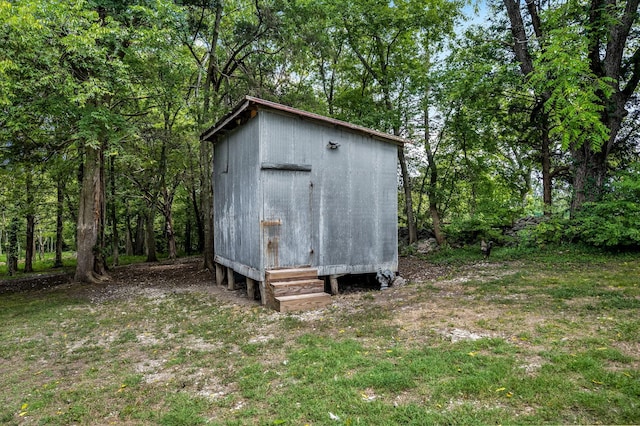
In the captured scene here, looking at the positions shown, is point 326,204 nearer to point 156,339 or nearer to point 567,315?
point 156,339

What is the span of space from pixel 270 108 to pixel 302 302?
3.79m

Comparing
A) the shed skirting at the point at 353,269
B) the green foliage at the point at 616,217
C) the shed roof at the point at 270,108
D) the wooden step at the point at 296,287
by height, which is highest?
the shed roof at the point at 270,108

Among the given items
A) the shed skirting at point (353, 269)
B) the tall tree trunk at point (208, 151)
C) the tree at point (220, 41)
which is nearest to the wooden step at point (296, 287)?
the shed skirting at point (353, 269)

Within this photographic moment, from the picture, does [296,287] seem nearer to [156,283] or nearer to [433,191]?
[156,283]

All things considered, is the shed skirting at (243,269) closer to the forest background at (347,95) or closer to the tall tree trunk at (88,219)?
the forest background at (347,95)

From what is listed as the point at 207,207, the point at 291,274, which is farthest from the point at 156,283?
the point at 291,274

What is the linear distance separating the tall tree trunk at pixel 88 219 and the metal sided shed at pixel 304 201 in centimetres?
474

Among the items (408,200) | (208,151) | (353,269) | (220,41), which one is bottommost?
(353,269)

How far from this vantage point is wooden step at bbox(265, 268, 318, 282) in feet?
22.4

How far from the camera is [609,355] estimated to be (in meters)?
3.50

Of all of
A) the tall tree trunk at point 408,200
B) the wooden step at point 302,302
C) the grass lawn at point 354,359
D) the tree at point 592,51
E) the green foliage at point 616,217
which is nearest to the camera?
the grass lawn at point 354,359

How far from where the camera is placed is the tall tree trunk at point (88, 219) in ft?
34.2

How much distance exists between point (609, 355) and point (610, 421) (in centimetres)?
128

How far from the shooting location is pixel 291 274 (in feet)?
22.9
